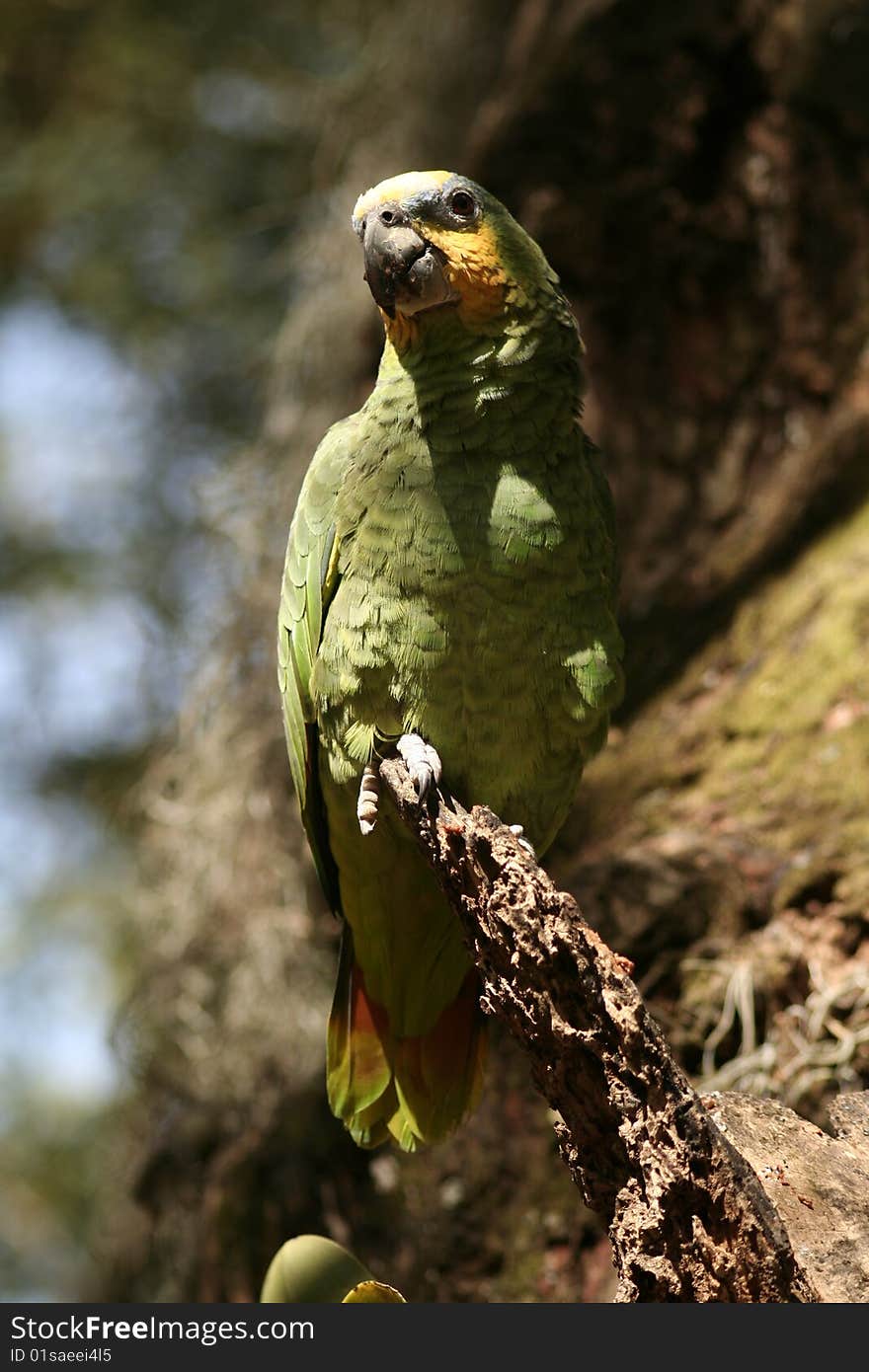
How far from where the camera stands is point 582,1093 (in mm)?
1661

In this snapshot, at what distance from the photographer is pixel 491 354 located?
2.38 metres

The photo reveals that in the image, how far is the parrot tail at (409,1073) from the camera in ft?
8.11

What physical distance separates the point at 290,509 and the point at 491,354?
1.66 meters

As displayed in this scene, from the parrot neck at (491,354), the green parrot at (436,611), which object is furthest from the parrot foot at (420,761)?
the parrot neck at (491,354)

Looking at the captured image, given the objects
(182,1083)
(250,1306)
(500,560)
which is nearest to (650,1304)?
(250,1306)

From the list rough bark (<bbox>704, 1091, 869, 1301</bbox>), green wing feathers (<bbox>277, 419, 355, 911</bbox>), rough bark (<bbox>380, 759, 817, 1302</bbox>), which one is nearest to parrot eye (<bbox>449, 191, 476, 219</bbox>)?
green wing feathers (<bbox>277, 419, 355, 911</bbox>)

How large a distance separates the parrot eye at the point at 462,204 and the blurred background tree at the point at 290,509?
152 cm

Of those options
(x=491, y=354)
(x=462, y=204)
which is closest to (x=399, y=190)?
(x=462, y=204)

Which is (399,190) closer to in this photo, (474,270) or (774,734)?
(474,270)

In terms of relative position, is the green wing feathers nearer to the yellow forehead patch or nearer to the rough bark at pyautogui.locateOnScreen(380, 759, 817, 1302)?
the yellow forehead patch

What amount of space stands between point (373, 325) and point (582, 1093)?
2.92 meters

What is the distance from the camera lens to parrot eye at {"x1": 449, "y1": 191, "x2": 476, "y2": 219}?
237 cm

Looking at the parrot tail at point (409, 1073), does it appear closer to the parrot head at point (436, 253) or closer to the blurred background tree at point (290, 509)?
the blurred background tree at point (290, 509)

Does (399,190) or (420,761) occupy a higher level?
(399,190)
